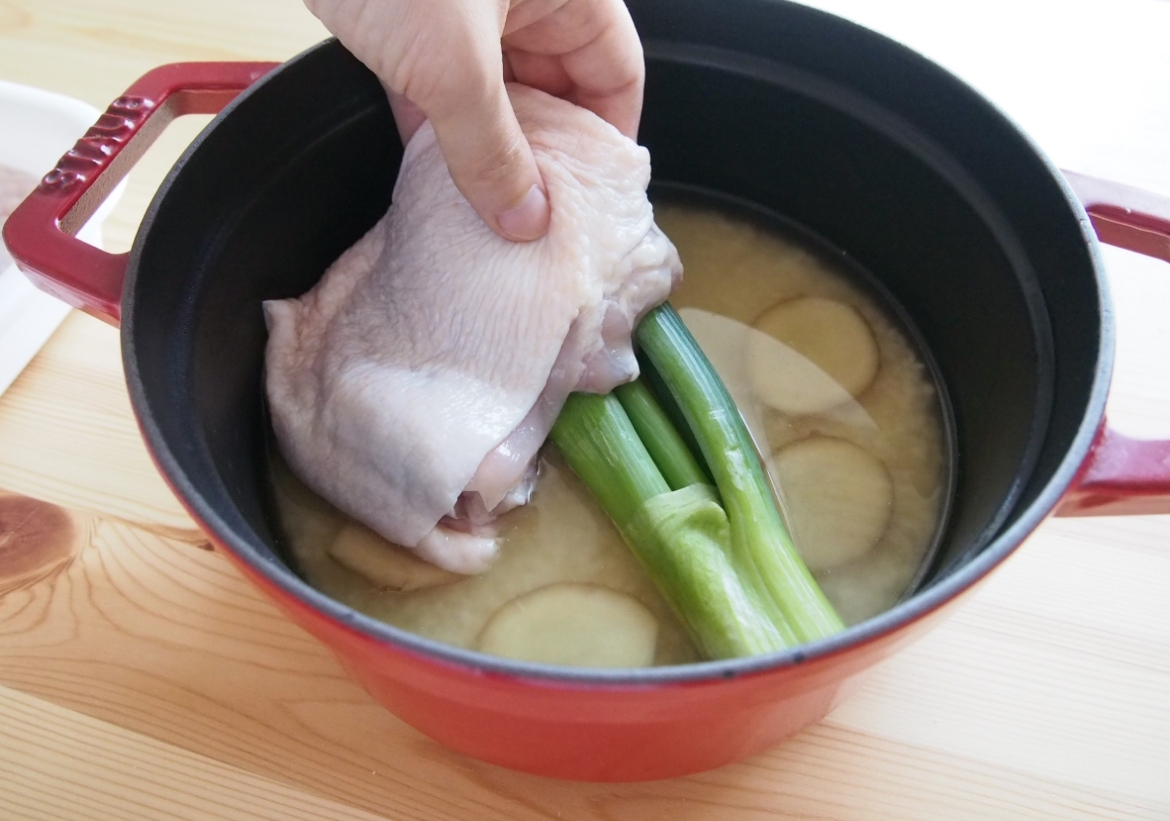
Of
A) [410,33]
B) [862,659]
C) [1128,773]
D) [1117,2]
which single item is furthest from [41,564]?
[1117,2]

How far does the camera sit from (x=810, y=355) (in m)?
1.04

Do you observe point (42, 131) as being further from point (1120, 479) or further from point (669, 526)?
point (1120, 479)

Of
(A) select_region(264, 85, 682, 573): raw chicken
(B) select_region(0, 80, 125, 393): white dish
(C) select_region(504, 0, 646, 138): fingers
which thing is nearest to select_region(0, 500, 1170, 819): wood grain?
(A) select_region(264, 85, 682, 573): raw chicken

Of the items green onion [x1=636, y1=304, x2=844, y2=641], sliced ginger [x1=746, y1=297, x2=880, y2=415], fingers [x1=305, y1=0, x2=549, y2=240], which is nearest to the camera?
fingers [x1=305, y1=0, x2=549, y2=240]

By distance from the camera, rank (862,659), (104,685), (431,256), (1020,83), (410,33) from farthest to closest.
Answer: (1020,83) < (431,256) < (104,685) < (410,33) < (862,659)

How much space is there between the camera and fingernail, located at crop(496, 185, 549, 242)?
0.83m

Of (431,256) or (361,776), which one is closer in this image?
(361,776)

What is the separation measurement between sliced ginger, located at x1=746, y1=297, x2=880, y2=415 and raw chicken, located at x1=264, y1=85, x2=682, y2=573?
0.16 meters

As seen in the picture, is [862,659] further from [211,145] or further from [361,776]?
[211,145]

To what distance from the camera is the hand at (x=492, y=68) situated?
26.4 inches

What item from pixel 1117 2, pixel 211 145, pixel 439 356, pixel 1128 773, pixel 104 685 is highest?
pixel 1117 2

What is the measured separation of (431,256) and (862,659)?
590 millimetres

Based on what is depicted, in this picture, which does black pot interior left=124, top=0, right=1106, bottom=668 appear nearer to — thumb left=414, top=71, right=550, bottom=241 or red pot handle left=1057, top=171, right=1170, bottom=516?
red pot handle left=1057, top=171, right=1170, bottom=516

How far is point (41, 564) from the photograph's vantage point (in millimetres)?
877
